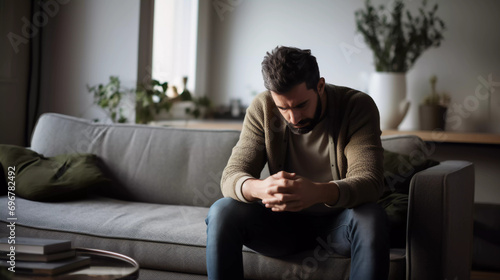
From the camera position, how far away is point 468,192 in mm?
2221

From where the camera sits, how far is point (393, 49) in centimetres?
379

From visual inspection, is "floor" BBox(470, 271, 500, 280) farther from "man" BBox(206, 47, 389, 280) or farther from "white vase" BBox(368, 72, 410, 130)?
"man" BBox(206, 47, 389, 280)

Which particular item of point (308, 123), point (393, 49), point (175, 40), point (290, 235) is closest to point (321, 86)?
point (308, 123)

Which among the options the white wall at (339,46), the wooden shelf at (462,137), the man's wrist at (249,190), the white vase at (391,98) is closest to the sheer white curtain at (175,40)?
the white wall at (339,46)

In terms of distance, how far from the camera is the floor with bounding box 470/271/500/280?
2943 mm

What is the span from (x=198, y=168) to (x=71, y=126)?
698mm

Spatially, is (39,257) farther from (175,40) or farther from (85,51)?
(175,40)

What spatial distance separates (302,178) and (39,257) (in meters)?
0.71

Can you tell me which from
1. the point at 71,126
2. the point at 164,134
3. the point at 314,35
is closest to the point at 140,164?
the point at 164,134

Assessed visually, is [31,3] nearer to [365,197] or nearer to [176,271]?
[176,271]

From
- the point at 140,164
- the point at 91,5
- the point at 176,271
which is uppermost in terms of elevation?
the point at 91,5

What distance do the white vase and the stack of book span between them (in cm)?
256

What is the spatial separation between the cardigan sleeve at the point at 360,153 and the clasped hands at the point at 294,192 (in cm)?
4

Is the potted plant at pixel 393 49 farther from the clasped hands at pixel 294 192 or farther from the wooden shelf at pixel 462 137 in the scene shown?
the clasped hands at pixel 294 192
